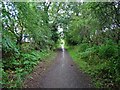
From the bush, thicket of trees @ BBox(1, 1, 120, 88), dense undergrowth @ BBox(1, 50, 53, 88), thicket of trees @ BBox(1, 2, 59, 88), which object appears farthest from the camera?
the bush

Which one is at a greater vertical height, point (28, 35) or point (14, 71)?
point (28, 35)

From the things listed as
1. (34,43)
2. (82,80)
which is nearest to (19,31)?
(34,43)

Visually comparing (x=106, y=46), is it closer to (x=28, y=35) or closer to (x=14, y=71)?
(x=14, y=71)

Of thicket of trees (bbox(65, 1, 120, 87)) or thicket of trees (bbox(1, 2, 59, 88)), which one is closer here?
thicket of trees (bbox(1, 2, 59, 88))

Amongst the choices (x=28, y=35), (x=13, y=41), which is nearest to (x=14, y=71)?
(x=13, y=41)

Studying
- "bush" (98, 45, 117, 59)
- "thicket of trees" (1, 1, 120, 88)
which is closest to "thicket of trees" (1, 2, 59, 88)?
"thicket of trees" (1, 1, 120, 88)

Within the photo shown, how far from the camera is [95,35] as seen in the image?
19562 mm

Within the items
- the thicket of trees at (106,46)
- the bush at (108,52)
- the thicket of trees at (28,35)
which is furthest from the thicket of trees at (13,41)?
the bush at (108,52)

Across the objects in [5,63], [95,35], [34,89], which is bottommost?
[34,89]

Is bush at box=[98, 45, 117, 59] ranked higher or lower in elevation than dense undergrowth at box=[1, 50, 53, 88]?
higher

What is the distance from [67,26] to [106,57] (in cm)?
2608

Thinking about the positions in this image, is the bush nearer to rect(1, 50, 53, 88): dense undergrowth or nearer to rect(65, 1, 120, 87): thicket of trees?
rect(65, 1, 120, 87): thicket of trees

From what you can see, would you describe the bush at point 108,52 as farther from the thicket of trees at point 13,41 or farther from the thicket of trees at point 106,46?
the thicket of trees at point 13,41

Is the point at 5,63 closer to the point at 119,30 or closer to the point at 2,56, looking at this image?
the point at 2,56
